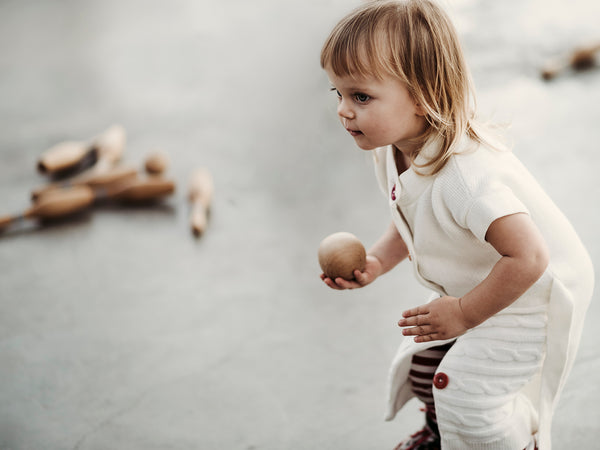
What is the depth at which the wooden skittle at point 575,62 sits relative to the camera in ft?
6.75

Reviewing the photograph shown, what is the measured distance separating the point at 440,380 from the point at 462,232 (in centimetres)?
19

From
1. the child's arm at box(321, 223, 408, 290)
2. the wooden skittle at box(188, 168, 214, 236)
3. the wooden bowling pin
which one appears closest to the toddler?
the child's arm at box(321, 223, 408, 290)

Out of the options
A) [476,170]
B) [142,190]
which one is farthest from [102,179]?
[476,170]

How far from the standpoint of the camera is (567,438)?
1.01 metres

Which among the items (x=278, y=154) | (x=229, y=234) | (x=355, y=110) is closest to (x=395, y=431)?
(x=355, y=110)

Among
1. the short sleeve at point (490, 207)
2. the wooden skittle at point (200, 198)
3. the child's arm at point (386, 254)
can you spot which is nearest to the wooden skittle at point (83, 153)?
the wooden skittle at point (200, 198)

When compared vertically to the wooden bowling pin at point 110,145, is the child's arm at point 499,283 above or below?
above

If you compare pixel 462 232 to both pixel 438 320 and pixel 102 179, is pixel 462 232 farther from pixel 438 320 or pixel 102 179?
pixel 102 179

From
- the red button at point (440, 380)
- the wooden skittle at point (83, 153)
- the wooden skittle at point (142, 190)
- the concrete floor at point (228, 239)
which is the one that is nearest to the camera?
the red button at point (440, 380)

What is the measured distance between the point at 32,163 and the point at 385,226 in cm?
103

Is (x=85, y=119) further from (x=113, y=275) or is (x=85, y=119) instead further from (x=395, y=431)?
(x=395, y=431)

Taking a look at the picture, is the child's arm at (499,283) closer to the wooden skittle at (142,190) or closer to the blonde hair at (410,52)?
the blonde hair at (410,52)

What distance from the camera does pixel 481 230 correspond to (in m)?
0.71

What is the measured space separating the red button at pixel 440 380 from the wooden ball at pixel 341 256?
17 cm
